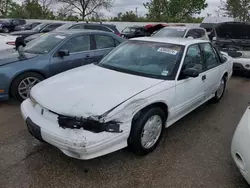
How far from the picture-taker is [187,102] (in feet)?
11.6

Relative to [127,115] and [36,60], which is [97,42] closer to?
[36,60]

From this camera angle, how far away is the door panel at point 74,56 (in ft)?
16.2

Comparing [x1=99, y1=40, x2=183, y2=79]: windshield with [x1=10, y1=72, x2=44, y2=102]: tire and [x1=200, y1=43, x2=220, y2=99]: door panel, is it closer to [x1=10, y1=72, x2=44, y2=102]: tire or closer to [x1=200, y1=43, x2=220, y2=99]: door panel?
[x1=200, y1=43, x2=220, y2=99]: door panel

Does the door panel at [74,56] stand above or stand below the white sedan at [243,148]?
above

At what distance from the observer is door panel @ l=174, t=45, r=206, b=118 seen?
10.9 feet

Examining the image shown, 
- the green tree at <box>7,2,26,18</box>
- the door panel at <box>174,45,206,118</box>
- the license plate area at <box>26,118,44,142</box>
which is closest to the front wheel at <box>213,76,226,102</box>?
the door panel at <box>174,45,206,118</box>

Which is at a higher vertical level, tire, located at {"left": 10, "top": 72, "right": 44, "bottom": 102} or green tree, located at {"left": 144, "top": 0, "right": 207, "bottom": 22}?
green tree, located at {"left": 144, "top": 0, "right": 207, "bottom": 22}

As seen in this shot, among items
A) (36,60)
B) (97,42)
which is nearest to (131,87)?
(36,60)

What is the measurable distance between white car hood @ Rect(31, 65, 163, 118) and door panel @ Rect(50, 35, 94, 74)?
62.4 inches

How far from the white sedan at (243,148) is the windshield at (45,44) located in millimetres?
3905

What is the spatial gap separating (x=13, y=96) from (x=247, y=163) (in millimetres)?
3959

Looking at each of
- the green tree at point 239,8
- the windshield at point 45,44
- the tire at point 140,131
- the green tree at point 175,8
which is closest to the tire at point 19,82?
the windshield at point 45,44

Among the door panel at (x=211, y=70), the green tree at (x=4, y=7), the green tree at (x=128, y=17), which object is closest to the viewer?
the door panel at (x=211, y=70)

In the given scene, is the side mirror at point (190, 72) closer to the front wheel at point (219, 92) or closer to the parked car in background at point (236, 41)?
the front wheel at point (219, 92)
